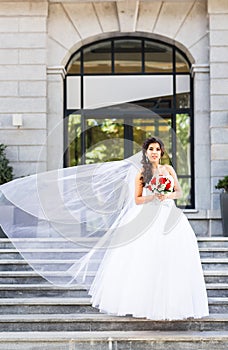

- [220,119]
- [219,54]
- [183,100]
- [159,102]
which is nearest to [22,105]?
[159,102]

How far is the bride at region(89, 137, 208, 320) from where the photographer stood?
21.9ft

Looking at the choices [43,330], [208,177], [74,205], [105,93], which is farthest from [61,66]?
[43,330]

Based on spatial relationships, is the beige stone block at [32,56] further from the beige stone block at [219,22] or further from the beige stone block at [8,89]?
the beige stone block at [219,22]

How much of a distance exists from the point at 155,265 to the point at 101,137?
6665 mm

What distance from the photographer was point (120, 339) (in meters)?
6.53

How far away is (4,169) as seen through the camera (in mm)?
11516

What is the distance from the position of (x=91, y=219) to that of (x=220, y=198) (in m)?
4.55

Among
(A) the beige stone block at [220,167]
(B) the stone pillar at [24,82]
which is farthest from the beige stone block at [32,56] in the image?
(A) the beige stone block at [220,167]

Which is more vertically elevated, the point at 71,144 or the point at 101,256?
the point at 71,144

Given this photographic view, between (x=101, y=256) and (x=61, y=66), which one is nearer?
(x=101, y=256)

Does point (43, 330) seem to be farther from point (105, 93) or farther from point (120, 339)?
point (105, 93)

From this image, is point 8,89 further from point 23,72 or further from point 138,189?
point 138,189

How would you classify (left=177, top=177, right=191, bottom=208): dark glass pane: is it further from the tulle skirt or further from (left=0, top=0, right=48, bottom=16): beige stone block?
the tulle skirt

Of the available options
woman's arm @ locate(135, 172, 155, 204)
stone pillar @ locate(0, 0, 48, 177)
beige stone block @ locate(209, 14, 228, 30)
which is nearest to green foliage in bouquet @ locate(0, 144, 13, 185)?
stone pillar @ locate(0, 0, 48, 177)
